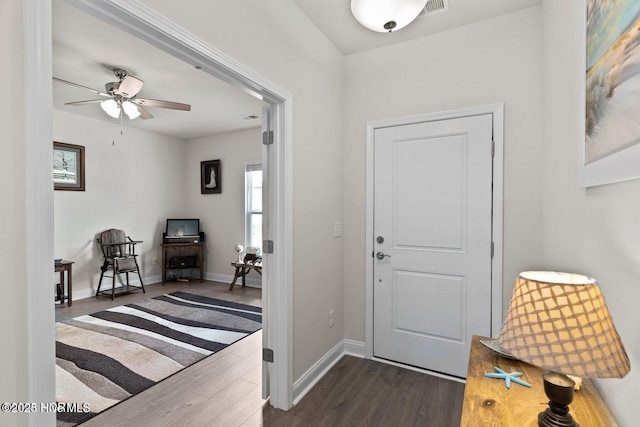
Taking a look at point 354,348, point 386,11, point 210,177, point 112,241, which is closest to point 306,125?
point 386,11

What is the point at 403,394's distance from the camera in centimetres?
215

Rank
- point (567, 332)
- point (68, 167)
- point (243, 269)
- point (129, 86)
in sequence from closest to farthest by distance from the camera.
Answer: point (567, 332) < point (129, 86) < point (68, 167) < point (243, 269)

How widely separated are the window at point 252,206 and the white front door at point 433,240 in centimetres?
310

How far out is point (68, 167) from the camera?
433cm

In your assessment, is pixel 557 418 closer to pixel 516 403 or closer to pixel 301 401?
pixel 516 403

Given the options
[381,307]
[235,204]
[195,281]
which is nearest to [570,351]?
[381,307]

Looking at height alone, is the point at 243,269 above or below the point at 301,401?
above

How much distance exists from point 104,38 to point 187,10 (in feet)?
5.37

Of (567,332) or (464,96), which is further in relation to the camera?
(464,96)

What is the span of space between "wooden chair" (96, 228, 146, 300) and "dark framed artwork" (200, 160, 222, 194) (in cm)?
151

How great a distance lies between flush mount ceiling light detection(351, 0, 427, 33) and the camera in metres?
1.77

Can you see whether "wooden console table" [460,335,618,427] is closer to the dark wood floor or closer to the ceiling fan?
the dark wood floor

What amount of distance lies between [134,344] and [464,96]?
3.60 metres

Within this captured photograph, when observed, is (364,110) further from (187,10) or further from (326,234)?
(187,10)
